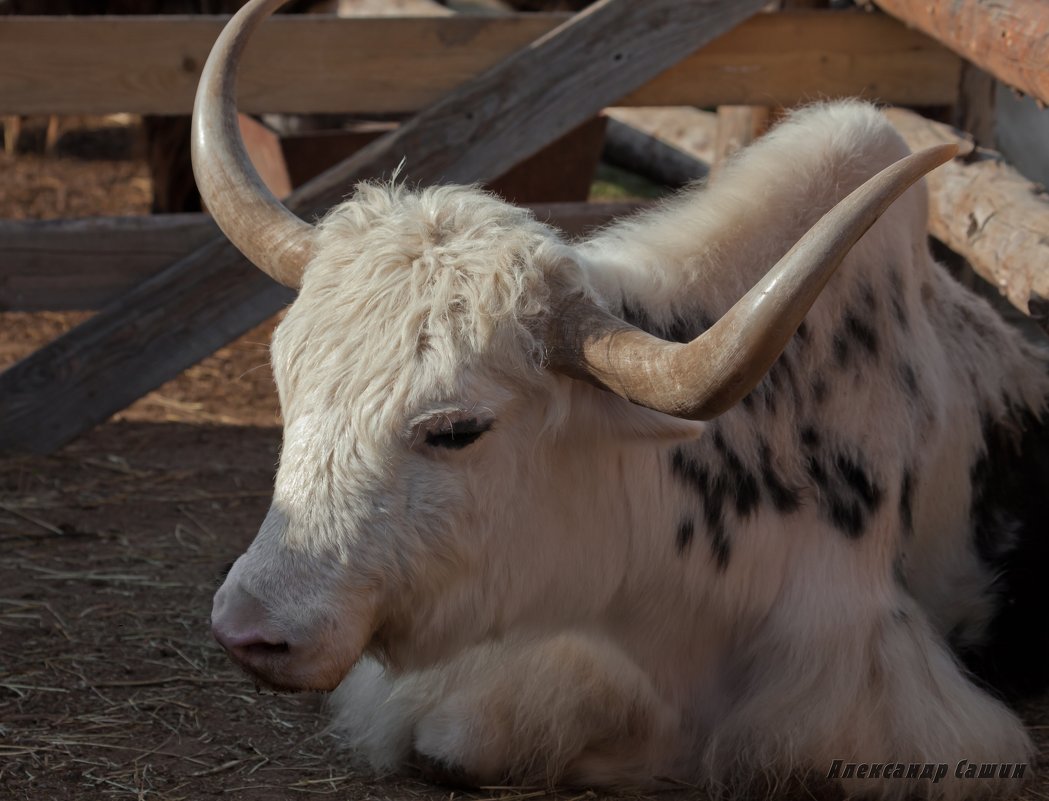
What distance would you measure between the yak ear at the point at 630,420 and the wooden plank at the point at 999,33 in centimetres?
194

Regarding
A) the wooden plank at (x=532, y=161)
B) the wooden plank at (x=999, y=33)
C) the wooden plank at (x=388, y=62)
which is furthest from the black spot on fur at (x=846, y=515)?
the wooden plank at (x=532, y=161)

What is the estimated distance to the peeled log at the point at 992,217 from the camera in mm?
4129

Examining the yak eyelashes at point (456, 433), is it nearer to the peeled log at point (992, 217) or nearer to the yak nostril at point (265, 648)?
the yak nostril at point (265, 648)

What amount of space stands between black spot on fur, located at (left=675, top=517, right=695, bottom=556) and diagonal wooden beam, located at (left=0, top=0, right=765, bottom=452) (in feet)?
7.31

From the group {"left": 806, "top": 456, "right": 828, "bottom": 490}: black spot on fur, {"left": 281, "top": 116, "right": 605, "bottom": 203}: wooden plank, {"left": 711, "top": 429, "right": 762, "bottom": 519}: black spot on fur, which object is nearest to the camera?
{"left": 711, "top": 429, "right": 762, "bottom": 519}: black spot on fur

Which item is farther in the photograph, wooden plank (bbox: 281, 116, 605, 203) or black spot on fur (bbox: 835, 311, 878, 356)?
wooden plank (bbox: 281, 116, 605, 203)

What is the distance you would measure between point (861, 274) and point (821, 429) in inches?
16.4

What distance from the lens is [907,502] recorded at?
11.6 ft

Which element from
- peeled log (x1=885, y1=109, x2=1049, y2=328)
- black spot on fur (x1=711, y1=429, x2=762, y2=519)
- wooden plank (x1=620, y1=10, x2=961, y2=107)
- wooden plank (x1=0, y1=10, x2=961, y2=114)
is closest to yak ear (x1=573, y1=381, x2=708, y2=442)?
black spot on fur (x1=711, y1=429, x2=762, y2=519)

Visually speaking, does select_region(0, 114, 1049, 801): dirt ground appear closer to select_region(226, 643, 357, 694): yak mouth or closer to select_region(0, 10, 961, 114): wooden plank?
select_region(226, 643, 357, 694): yak mouth

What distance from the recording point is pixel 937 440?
3.63 metres

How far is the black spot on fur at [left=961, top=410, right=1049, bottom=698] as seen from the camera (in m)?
3.76

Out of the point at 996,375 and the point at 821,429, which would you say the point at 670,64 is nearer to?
the point at 996,375

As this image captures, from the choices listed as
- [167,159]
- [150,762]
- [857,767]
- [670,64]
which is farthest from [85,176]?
[857,767]
